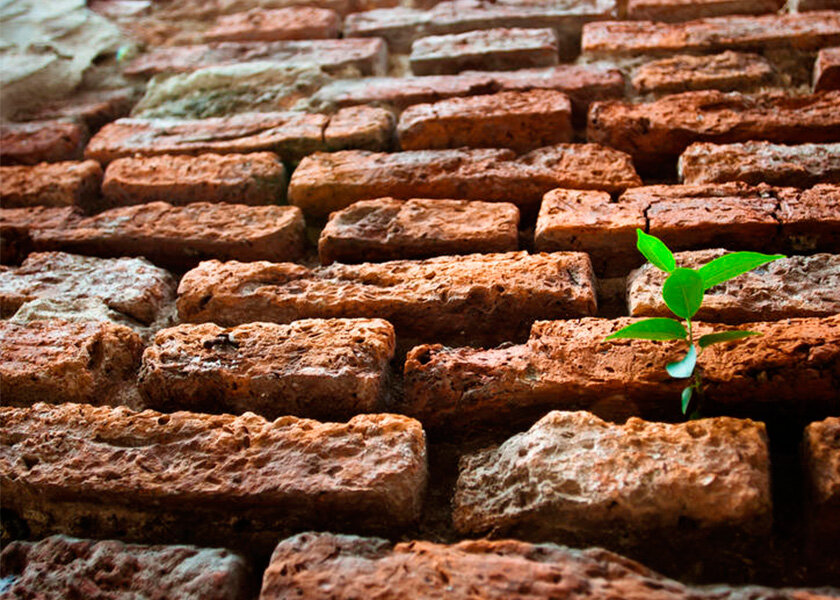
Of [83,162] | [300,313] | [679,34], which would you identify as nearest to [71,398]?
[300,313]

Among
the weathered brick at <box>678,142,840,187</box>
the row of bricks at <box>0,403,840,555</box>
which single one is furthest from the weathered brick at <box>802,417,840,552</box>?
the weathered brick at <box>678,142,840,187</box>

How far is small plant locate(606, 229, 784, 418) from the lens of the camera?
86cm

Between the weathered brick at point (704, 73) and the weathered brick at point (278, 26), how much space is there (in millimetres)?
710

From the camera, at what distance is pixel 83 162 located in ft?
4.89

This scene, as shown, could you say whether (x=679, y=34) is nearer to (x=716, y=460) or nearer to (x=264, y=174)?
(x=264, y=174)

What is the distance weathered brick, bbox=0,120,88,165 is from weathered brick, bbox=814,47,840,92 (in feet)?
4.53

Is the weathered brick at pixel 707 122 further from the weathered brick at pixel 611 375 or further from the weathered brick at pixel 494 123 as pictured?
the weathered brick at pixel 611 375

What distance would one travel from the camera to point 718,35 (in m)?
1.48

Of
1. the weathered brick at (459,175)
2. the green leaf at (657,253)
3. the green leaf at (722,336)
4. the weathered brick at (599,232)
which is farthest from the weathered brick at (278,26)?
the green leaf at (722,336)

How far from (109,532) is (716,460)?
2.25ft

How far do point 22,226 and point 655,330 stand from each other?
1099mm

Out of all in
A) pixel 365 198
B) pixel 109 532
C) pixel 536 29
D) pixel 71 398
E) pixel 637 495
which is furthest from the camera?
pixel 536 29

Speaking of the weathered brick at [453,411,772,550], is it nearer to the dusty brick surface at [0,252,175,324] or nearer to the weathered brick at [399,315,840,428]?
the weathered brick at [399,315,840,428]

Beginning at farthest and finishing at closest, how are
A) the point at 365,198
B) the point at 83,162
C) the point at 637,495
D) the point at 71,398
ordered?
the point at 83,162
the point at 365,198
the point at 71,398
the point at 637,495
